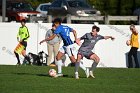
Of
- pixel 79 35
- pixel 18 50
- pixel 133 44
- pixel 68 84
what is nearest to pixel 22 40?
pixel 18 50

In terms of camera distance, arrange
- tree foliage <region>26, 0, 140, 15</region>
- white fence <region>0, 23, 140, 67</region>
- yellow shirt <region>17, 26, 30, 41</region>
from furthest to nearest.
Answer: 1. tree foliage <region>26, 0, 140, 15</region>
2. white fence <region>0, 23, 140, 67</region>
3. yellow shirt <region>17, 26, 30, 41</region>

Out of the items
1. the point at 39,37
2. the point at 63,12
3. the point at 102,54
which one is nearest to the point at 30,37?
the point at 39,37

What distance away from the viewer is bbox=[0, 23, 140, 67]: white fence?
26891 mm

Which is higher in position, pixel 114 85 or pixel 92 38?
pixel 92 38

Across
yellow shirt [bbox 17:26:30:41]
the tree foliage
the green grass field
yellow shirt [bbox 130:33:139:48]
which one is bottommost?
the green grass field

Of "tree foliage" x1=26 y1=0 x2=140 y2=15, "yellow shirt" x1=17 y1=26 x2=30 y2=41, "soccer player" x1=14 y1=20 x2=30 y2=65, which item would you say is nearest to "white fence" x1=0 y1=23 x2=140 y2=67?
"soccer player" x1=14 y1=20 x2=30 y2=65

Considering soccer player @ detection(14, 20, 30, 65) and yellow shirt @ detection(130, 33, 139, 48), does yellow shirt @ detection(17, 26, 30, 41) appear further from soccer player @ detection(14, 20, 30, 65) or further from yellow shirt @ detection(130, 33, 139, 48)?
yellow shirt @ detection(130, 33, 139, 48)

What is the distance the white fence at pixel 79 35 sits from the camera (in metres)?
26.9

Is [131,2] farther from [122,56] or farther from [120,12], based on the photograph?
[122,56]

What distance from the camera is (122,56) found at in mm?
26859

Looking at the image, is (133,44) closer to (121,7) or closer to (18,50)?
(18,50)

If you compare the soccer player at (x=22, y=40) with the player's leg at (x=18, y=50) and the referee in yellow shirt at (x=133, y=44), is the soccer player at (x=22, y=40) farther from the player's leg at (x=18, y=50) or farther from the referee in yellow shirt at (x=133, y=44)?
the referee in yellow shirt at (x=133, y=44)

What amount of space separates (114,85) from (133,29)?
936cm

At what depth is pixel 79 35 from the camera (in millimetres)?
27141
